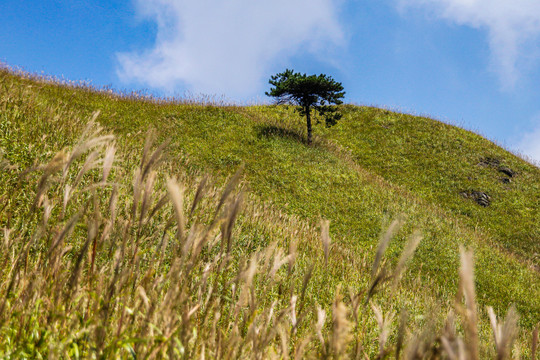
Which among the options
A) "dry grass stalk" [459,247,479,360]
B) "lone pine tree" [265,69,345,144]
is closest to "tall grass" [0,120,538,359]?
"dry grass stalk" [459,247,479,360]

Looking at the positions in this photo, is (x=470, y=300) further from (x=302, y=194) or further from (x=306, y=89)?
(x=306, y=89)

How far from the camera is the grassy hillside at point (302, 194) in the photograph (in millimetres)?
3479

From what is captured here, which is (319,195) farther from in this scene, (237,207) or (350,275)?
(237,207)

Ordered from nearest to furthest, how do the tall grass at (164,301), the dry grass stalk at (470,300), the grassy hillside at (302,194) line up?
the dry grass stalk at (470,300) → the tall grass at (164,301) → the grassy hillside at (302,194)

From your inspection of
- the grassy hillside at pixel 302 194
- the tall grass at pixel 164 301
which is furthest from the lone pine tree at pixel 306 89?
the tall grass at pixel 164 301

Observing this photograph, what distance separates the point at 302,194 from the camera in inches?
580

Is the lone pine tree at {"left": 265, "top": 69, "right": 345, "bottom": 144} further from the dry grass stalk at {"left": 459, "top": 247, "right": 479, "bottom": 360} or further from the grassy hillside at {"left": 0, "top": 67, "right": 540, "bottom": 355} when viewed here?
the dry grass stalk at {"left": 459, "top": 247, "right": 479, "bottom": 360}

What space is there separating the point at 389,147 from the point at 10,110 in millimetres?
26788

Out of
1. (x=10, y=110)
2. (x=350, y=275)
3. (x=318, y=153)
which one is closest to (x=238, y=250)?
(x=350, y=275)

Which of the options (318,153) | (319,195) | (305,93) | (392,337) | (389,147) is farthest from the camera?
(389,147)

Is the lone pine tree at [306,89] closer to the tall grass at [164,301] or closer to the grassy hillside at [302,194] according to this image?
the grassy hillside at [302,194]

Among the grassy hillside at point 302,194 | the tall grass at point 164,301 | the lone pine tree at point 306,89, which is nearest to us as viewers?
the tall grass at point 164,301

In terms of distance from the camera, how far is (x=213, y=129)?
64.1ft

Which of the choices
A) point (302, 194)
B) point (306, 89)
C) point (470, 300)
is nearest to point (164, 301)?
point (470, 300)
